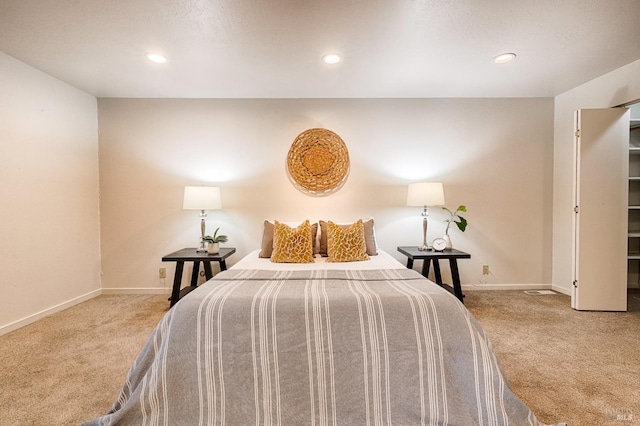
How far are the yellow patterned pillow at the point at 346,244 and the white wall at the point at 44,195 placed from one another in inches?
109

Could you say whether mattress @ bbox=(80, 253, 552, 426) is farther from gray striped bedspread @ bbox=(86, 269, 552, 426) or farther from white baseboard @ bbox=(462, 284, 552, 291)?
white baseboard @ bbox=(462, 284, 552, 291)

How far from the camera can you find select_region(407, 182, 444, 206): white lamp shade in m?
3.29

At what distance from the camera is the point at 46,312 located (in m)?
2.97

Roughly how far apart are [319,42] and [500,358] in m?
2.68

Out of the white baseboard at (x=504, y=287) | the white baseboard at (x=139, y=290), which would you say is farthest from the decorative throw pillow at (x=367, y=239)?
the white baseboard at (x=139, y=290)

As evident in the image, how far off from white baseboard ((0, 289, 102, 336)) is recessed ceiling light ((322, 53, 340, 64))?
354 cm

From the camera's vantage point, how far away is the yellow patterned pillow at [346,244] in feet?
9.17

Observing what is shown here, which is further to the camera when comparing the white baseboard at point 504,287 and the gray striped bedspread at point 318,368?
the white baseboard at point 504,287

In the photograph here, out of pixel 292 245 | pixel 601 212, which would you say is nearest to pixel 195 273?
pixel 292 245

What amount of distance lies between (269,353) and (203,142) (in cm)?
291

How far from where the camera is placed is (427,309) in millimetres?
1565

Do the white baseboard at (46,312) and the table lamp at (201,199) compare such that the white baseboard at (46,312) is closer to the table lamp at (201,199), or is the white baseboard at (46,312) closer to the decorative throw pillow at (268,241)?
the table lamp at (201,199)

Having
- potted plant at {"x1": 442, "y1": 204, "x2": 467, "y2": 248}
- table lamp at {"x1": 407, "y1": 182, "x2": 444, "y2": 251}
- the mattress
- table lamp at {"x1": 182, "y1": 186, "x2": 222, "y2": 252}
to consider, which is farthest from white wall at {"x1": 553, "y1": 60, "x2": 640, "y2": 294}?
table lamp at {"x1": 182, "y1": 186, "x2": 222, "y2": 252}

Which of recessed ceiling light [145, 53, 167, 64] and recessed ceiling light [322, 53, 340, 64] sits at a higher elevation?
recessed ceiling light [145, 53, 167, 64]
